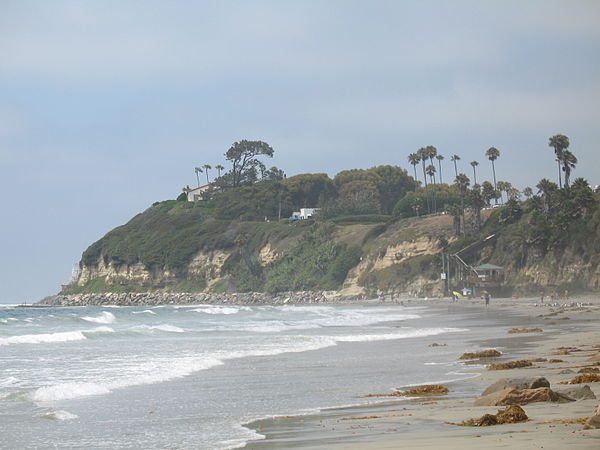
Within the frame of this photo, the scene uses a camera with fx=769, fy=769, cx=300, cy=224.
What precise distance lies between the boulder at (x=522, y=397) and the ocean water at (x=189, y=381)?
3046mm

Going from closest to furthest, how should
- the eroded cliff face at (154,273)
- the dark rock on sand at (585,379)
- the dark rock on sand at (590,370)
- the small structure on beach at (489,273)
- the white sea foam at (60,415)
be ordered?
the white sea foam at (60,415)
the dark rock on sand at (585,379)
the dark rock on sand at (590,370)
the small structure on beach at (489,273)
the eroded cliff face at (154,273)

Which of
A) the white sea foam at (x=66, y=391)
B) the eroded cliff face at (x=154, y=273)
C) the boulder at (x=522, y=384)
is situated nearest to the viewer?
the boulder at (x=522, y=384)

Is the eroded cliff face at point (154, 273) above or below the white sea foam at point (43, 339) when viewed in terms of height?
above

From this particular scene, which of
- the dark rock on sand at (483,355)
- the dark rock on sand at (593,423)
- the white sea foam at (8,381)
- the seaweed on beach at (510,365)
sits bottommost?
the dark rock on sand at (483,355)

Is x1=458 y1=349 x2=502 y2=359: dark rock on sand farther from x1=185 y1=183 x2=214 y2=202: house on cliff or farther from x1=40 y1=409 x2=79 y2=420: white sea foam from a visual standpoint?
x1=185 y1=183 x2=214 y2=202: house on cliff

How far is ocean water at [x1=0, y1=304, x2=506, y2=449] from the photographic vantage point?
38.9ft

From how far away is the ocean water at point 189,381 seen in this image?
1185cm

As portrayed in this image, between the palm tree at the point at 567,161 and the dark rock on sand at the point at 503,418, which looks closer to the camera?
the dark rock on sand at the point at 503,418

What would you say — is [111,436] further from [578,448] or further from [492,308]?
[492,308]

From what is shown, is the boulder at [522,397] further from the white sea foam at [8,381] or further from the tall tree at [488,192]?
the tall tree at [488,192]

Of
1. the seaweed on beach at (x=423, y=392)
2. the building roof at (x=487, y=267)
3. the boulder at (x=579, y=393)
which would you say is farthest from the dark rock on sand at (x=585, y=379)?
the building roof at (x=487, y=267)

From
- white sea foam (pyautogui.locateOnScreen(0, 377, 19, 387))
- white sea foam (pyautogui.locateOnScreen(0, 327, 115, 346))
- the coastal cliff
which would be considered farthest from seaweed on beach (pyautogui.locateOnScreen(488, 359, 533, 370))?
the coastal cliff

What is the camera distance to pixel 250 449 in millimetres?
9992

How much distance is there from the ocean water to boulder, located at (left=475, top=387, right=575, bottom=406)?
3.05 meters
